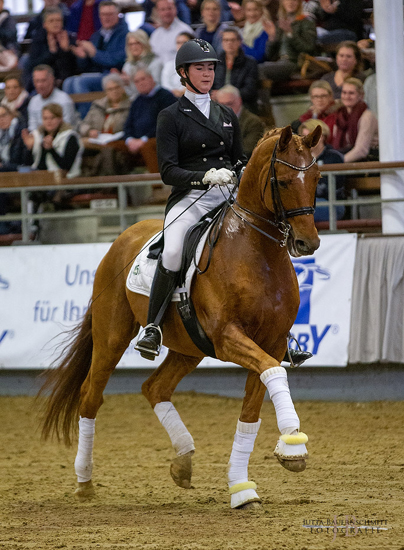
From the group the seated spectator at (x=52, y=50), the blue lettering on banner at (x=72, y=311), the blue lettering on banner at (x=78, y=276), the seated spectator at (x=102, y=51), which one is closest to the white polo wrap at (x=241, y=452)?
the blue lettering on banner at (x=72, y=311)

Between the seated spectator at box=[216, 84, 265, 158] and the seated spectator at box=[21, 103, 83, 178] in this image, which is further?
the seated spectator at box=[21, 103, 83, 178]

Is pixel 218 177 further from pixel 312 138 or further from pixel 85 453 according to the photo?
pixel 85 453

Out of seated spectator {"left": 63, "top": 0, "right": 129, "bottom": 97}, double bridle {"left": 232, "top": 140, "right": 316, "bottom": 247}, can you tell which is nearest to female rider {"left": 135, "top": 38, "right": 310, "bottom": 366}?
double bridle {"left": 232, "top": 140, "right": 316, "bottom": 247}

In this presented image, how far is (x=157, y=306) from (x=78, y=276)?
4.61 m

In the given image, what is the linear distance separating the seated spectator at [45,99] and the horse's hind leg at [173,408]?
6.56 meters

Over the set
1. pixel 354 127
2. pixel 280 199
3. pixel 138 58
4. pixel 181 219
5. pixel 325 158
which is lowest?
pixel 325 158

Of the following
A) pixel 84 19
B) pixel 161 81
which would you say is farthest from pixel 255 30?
pixel 84 19

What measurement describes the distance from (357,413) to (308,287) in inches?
58.9

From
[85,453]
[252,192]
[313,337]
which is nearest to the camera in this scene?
[252,192]

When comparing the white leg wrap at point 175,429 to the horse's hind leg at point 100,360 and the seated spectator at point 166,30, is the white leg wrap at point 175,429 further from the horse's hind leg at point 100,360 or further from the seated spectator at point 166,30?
the seated spectator at point 166,30

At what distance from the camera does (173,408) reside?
550 centimetres

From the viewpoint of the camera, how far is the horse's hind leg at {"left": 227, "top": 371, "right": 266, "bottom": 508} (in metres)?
4.82

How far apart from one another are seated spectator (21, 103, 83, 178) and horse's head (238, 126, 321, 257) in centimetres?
649

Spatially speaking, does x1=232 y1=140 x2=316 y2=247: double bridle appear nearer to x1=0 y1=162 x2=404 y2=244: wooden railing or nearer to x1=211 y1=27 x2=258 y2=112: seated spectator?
x1=0 y1=162 x2=404 y2=244: wooden railing
